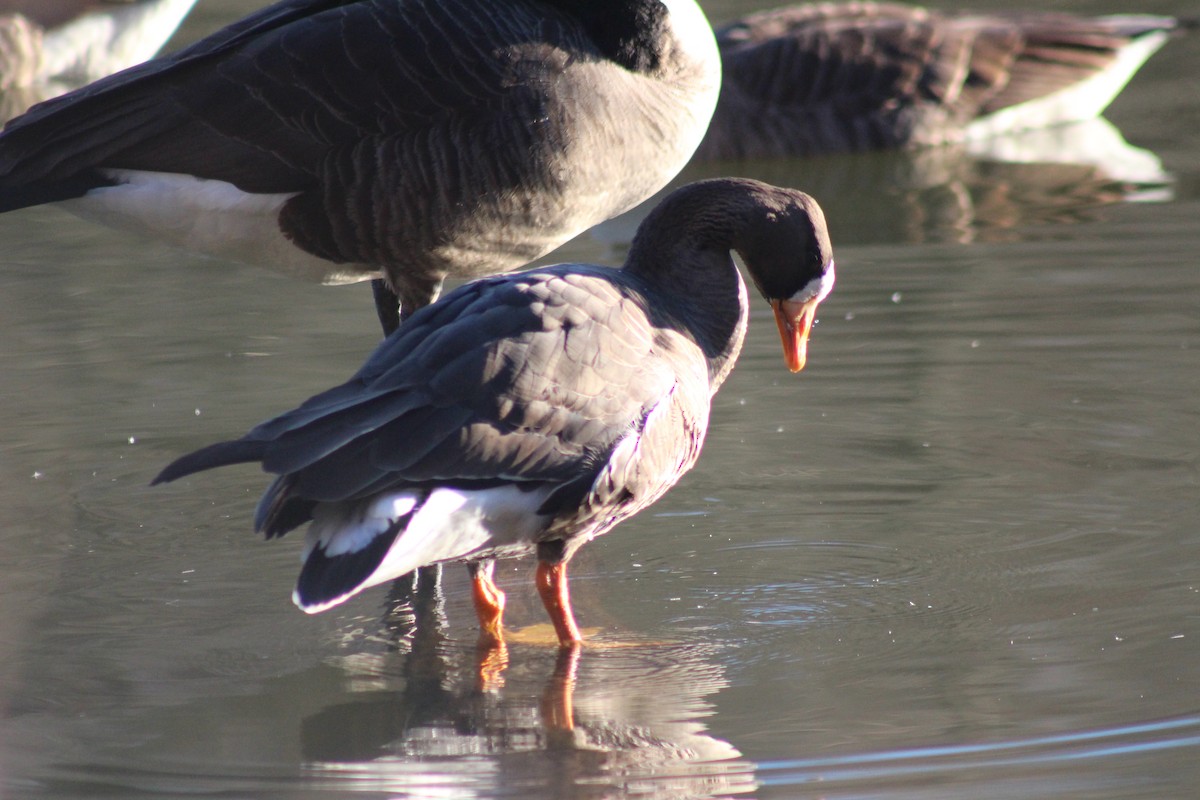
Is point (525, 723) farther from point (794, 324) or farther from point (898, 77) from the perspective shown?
point (898, 77)

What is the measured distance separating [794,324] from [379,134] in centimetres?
158

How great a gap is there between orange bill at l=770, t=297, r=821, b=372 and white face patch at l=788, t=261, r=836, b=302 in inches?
0.7

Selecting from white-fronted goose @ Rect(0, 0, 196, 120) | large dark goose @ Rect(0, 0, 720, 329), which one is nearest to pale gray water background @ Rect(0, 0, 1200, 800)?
large dark goose @ Rect(0, 0, 720, 329)

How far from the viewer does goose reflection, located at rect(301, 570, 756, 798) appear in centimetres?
394

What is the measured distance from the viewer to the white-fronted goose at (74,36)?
13.6 m

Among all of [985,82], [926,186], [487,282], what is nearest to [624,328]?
[487,282]

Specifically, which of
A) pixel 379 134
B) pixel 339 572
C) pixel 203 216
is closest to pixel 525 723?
pixel 339 572

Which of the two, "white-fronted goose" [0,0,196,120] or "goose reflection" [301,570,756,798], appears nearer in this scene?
"goose reflection" [301,570,756,798]

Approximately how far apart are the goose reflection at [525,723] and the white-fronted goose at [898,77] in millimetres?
7104

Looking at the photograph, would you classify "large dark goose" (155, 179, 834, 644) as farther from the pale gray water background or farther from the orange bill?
the pale gray water background

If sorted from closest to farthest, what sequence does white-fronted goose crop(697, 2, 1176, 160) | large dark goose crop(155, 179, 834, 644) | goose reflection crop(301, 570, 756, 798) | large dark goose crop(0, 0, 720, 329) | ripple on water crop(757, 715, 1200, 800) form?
1. ripple on water crop(757, 715, 1200, 800)
2. goose reflection crop(301, 570, 756, 798)
3. large dark goose crop(155, 179, 834, 644)
4. large dark goose crop(0, 0, 720, 329)
5. white-fronted goose crop(697, 2, 1176, 160)

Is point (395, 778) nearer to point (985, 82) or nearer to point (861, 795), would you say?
point (861, 795)

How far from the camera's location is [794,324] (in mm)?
5320

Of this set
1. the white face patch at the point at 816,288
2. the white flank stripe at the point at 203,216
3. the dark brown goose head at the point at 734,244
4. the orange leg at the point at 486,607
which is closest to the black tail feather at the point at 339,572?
the orange leg at the point at 486,607
